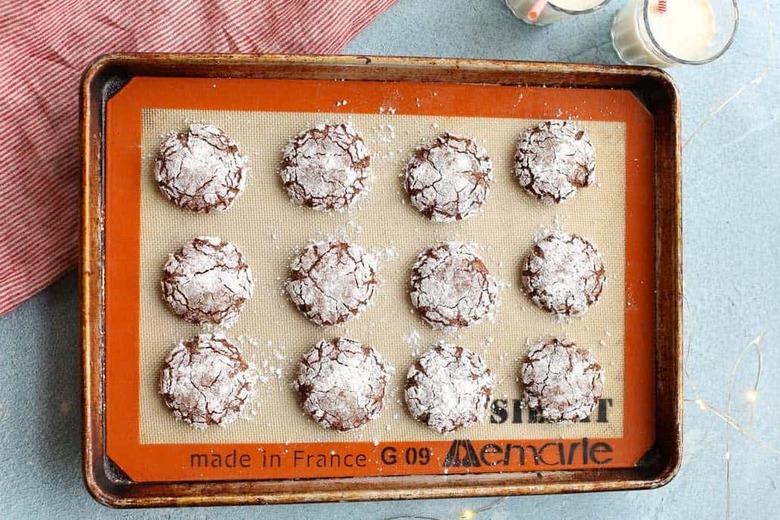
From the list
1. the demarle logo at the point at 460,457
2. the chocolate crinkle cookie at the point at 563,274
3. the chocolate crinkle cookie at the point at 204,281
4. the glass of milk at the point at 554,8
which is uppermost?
the glass of milk at the point at 554,8

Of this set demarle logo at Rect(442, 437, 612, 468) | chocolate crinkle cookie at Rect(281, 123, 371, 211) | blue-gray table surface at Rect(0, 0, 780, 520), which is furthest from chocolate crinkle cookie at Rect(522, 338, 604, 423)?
chocolate crinkle cookie at Rect(281, 123, 371, 211)

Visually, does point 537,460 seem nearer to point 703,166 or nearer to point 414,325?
point 414,325

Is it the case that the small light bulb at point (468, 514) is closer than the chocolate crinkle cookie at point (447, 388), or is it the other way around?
the chocolate crinkle cookie at point (447, 388)

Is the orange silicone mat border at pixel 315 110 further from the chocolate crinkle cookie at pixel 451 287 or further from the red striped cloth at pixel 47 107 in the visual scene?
the chocolate crinkle cookie at pixel 451 287

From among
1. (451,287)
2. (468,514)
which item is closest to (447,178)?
(451,287)

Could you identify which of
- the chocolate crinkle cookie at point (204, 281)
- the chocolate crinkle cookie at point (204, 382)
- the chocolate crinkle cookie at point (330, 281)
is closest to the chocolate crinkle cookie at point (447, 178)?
the chocolate crinkle cookie at point (330, 281)

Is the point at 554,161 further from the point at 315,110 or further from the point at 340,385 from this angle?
the point at 340,385

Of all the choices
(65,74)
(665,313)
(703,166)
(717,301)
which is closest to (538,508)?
(665,313)
